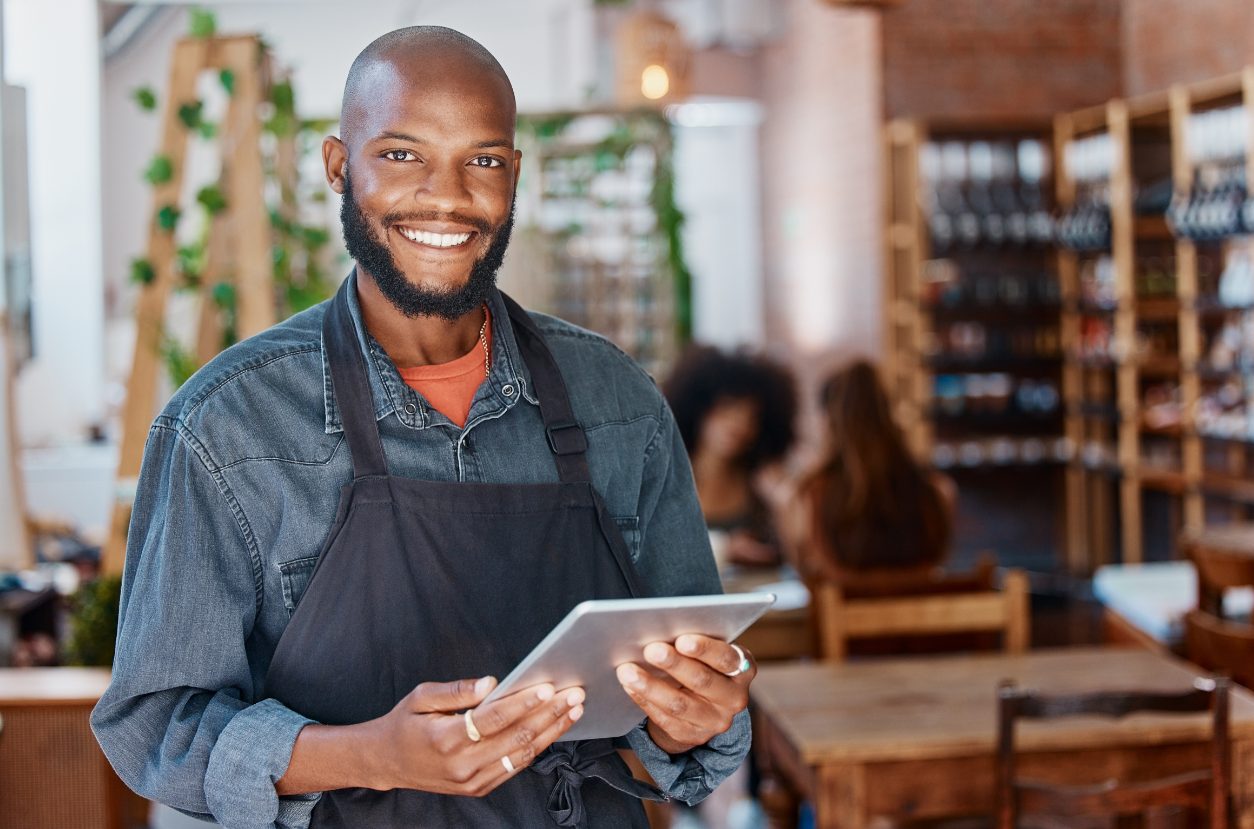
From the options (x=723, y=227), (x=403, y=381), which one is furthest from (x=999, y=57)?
(x=403, y=381)

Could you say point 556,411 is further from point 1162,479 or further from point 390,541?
point 1162,479

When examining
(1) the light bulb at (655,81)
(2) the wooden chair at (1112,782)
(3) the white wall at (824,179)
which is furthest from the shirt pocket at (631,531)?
(3) the white wall at (824,179)

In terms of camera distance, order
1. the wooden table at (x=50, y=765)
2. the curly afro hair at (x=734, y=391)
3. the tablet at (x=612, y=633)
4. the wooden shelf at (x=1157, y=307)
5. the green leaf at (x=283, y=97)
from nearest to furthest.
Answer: the tablet at (x=612, y=633) < the wooden table at (x=50, y=765) < the green leaf at (x=283, y=97) < the curly afro hair at (x=734, y=391) < the wooden shelf at (x=1157, y=307)

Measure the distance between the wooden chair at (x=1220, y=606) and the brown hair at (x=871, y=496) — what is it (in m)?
0.75

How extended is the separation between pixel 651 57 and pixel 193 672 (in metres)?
5.50

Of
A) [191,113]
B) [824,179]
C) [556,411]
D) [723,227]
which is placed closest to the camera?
[556,411]

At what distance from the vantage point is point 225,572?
1310mm

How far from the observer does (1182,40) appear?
305 inches

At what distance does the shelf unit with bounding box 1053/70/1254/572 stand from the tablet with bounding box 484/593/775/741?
596 cm

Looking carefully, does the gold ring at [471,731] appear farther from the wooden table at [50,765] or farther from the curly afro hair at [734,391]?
the curly afro hair at [734,391]

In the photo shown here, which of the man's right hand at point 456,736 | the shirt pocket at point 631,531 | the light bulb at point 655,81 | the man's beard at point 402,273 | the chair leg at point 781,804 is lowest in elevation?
the chair leg at point 781,804

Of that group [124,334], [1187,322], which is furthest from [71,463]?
[1187,322]

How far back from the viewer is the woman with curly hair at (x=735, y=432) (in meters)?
4.88

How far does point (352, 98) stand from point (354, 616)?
0.52 metres
